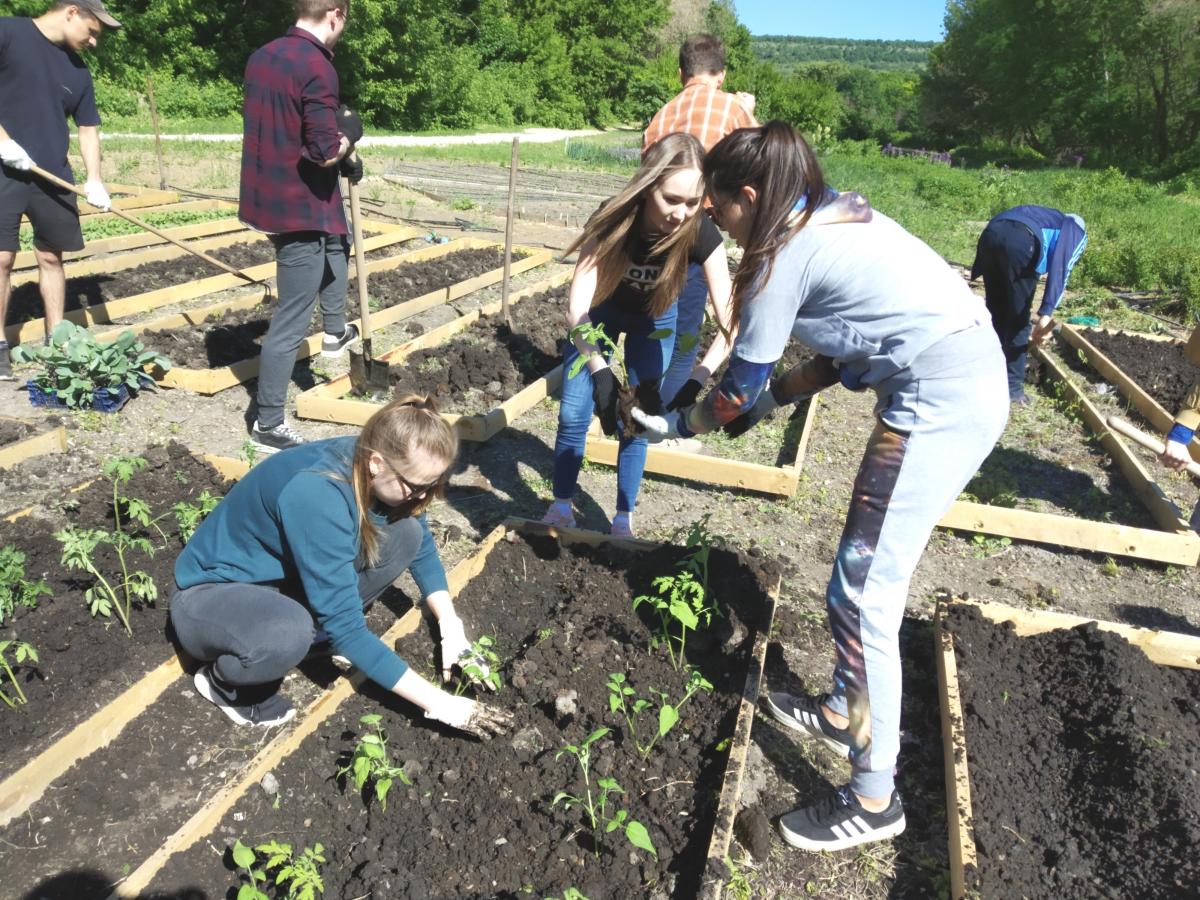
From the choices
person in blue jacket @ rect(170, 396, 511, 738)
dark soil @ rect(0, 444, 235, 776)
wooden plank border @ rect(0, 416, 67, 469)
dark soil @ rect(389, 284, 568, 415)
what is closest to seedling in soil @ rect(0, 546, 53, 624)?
dark soil @ rect(0, 444, 235, 776)

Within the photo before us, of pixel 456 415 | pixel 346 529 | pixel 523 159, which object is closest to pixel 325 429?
pixel 456 415

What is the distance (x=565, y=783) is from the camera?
2633 millimetres

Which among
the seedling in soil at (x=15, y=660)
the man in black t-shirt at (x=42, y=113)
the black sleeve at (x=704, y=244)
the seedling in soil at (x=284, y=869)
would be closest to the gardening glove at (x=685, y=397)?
the black sleeve at (x=704, y=244)

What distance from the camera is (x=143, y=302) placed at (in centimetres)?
691

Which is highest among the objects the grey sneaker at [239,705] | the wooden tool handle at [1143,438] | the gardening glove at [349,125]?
the gardening glove at [349,125]

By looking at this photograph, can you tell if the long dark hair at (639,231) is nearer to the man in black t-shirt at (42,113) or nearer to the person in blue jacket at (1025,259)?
the person in blue jacket at (1025,259)

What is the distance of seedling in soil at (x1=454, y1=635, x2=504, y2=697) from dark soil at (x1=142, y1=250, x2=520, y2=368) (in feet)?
12.1

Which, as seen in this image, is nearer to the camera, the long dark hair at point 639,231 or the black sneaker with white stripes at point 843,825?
the black sneaker with white stripes at point 843,825

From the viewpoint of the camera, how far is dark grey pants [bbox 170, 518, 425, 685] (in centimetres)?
265

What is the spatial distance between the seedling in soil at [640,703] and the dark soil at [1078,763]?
0.96 metres

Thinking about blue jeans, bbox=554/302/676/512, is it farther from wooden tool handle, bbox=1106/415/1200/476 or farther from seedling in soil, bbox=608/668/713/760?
wooden tool handle, bbox=1106/415/1200/476

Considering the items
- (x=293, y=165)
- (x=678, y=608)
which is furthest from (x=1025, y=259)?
(x=293, y=165)

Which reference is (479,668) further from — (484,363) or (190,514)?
(484,363)

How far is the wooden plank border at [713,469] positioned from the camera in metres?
4.79
